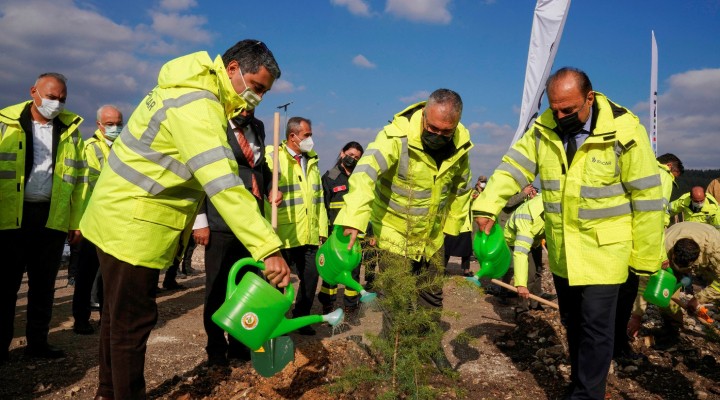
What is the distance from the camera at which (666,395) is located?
4000 millimetres

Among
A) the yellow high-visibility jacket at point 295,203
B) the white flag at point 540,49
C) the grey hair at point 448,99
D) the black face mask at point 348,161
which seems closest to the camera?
the grey hair at point 448,99

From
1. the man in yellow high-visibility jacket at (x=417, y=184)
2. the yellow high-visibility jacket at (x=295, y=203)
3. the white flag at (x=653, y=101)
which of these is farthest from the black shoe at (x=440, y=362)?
the white flag at (x=653, y=101)

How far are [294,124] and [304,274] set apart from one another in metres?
1.65

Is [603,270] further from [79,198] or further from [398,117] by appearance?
[79,198]

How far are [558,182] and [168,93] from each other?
2.46 meters

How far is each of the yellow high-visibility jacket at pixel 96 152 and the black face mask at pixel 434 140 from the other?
3575 mm

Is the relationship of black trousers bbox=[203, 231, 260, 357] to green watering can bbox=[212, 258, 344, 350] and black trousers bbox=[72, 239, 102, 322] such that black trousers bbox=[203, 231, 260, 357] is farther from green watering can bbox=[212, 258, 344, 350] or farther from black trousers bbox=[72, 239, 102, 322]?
black trousers bbox=[72, 239, 102, 322]

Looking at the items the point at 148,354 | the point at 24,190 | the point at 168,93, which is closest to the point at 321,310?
the point at 148,354

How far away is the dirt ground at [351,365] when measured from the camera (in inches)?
143

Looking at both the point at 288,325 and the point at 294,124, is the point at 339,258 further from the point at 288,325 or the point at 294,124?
the point at 294,124

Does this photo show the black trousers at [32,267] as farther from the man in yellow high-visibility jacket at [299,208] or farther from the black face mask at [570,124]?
the black face mask at [570,124]

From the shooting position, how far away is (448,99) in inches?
145

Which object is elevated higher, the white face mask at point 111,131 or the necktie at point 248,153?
the white face mask at point 111,131

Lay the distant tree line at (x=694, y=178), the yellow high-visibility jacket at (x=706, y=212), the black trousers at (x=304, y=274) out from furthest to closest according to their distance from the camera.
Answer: the distant tree line at (x=694, y=178), the yellow high-visibility jacket at (x=706, y=212), the black trousers at (x=304, y=274)
